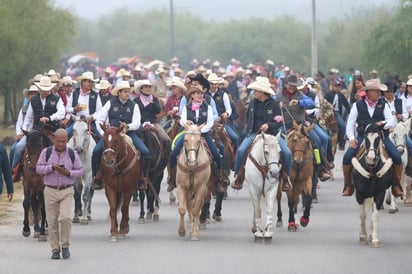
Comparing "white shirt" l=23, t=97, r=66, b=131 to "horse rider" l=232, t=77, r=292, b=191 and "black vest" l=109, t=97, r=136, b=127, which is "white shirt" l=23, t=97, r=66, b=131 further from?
"horse rider" l=232, t=77, r=292, b=191

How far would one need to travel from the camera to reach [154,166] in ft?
78.4

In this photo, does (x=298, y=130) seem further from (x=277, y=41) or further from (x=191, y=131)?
(x=277, y=41)

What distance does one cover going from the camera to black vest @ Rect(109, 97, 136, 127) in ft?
73.4

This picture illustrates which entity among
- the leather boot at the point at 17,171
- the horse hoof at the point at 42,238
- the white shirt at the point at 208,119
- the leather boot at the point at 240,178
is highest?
the white shirt at the point at 208,119

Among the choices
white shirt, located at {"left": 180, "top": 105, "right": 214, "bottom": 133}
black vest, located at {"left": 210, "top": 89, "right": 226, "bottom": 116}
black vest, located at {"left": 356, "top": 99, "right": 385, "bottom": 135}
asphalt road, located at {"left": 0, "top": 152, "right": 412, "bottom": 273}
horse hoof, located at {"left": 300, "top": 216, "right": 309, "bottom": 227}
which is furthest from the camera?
black vest, located at {"left": 210, "top": 89, "right": 226, "bottom": 116}

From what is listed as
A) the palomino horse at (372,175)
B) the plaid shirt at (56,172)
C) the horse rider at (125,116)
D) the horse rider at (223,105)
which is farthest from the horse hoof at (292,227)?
the plaid shirt at (56,172)

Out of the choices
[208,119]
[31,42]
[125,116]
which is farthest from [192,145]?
[31,42]

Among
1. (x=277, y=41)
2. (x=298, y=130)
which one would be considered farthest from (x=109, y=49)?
(x=298, y=130)

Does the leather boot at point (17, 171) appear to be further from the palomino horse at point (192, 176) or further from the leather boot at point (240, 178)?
the leather boot at point (240, 178)

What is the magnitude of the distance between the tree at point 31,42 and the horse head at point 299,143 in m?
26.5

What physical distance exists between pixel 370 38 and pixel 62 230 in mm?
34945

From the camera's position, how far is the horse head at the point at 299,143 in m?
22.7

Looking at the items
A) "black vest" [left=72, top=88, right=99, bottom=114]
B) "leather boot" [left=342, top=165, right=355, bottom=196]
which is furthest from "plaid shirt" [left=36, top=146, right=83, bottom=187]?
"black vest" [left=72, top=88, right=99, bottom=114]

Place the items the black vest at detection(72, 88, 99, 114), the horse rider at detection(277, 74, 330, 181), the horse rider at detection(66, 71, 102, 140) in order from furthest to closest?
1. the black vest at detection(72, 88, 99, 114)
2. the horse rider at detection(66, 71, 102, 140)
3. the horse rider at detection(277, 74, 330, 181)
